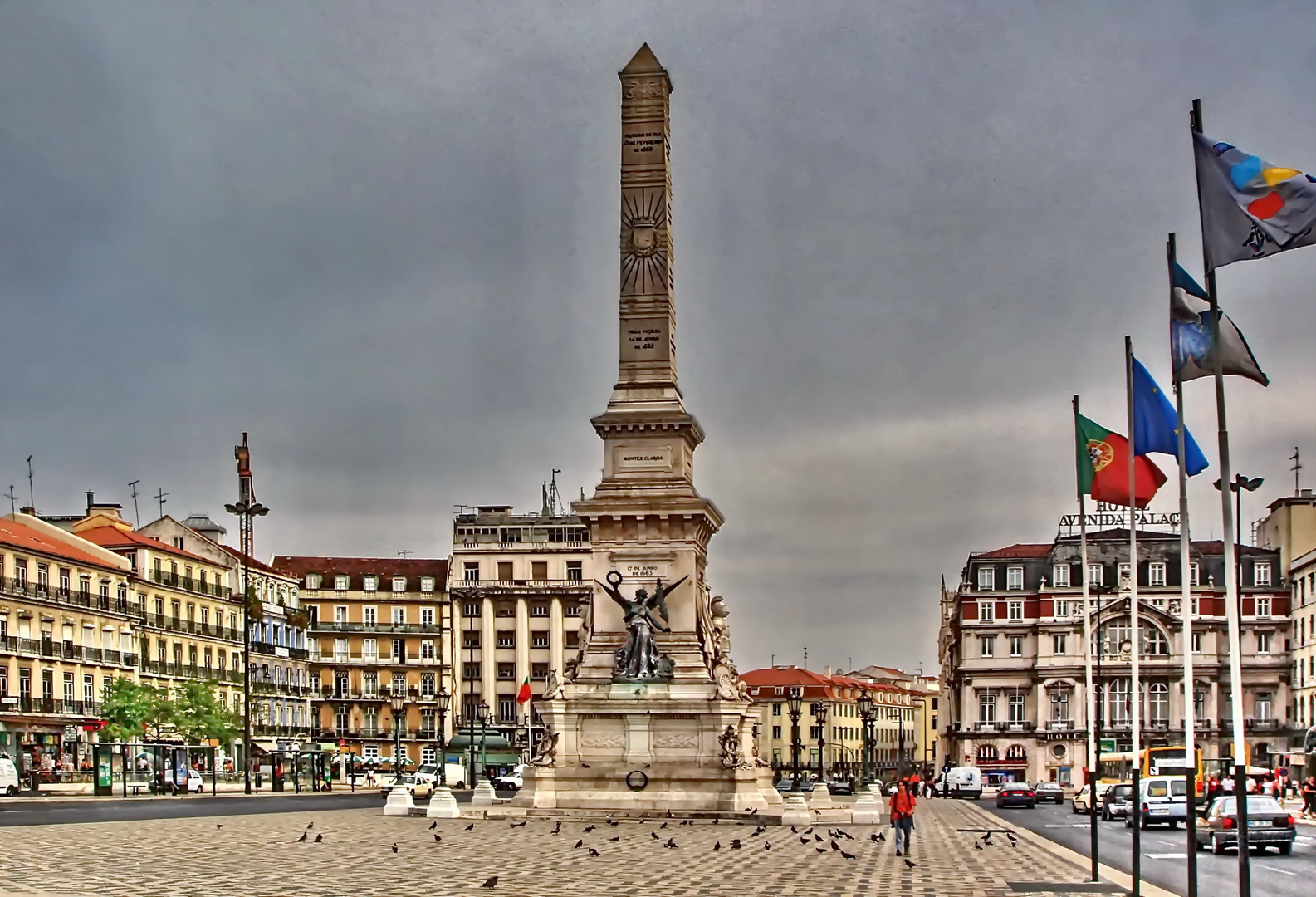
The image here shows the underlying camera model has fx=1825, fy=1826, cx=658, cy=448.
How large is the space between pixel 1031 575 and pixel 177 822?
90.2 metres

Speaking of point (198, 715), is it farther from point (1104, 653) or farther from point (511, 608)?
point (1104, 653)

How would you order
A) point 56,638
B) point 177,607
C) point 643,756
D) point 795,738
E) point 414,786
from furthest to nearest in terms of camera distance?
point 795,738
point 177,607
point 56,638
point 414,786
point 643,756

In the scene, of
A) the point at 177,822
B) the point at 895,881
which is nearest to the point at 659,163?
the point at 177,822

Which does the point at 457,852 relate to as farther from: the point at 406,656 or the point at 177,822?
the point at 406,656

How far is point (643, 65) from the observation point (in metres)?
58.0

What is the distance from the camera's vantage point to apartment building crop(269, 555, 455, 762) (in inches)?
4963

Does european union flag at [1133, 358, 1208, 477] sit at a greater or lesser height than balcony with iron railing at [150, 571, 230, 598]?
greater

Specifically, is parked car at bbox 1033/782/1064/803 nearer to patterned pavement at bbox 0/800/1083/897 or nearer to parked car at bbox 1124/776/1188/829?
parked car at bbox 1124/776/1188/829

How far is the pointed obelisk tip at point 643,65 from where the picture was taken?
57844mm

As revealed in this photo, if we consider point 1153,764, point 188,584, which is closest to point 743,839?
point 1153,764

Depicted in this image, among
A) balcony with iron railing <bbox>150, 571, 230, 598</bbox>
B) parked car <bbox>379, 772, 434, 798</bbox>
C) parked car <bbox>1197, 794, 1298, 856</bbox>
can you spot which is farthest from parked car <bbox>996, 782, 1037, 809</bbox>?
balcony with iron railing <bbox>150, 571, 230, 598</bbox>

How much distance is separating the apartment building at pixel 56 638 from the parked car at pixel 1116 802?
43381 mm

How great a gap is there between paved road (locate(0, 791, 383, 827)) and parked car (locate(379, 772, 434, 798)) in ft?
7.68

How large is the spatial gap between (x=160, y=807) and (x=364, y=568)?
247ft
